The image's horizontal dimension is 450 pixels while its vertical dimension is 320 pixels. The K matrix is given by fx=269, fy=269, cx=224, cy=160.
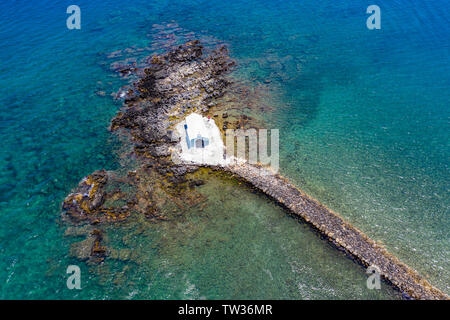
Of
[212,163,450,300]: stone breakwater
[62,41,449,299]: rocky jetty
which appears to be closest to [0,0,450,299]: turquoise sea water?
[212,163,450,300]: stone breakwater

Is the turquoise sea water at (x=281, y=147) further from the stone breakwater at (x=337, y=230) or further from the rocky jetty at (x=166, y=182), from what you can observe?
the rocky jetty at (x=166, y=182)

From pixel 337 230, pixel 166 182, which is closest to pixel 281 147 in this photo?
pixel 337 230

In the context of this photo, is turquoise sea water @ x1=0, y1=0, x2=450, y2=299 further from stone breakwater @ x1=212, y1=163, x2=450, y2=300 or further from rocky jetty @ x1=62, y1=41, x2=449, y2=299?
rocky jetty @ x1=62, y1=41, x2=449, y2=299

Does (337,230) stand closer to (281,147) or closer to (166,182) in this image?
(281,147)

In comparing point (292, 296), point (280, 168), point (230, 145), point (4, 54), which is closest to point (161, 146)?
point (230, 145)

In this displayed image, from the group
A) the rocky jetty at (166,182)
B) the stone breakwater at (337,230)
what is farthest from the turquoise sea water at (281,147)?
the rocky jetty at (166,182)

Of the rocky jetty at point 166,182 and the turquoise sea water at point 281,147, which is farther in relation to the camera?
the rocky jetty at point 166,182

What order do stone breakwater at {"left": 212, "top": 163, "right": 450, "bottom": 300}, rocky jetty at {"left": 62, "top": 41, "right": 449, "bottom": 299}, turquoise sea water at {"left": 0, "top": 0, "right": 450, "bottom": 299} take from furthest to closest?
rocky jetty at {"left": 62, "top": 41, "right": 449, "bottom": 299}, turquoise sea water at {"left": 0, "top": 0, "right": 450, "bottom": 299}, stone breakwater at {"left": 212, "top": 163, "right": 450, "bottom": 300}
